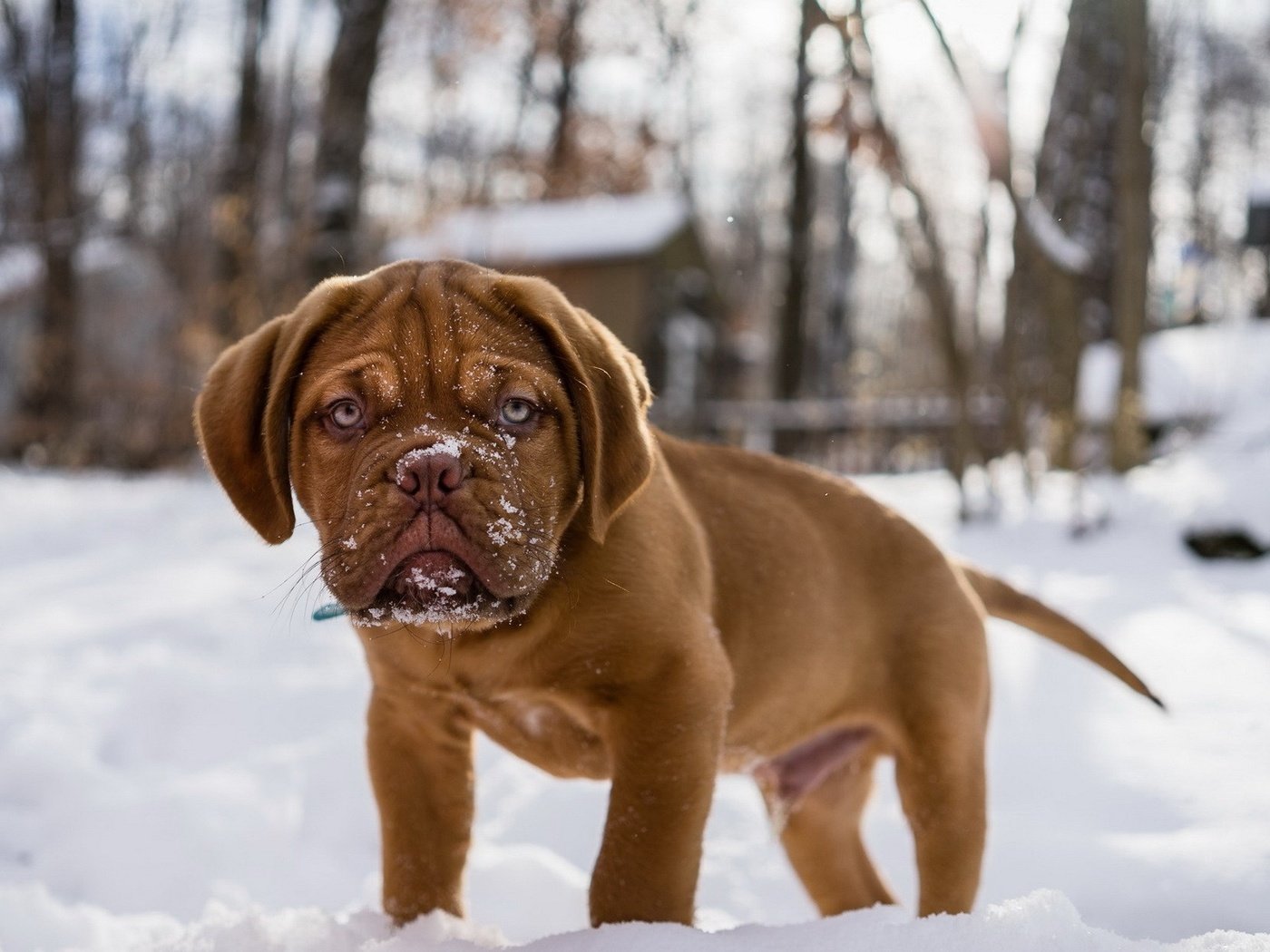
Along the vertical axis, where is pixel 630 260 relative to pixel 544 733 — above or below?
below

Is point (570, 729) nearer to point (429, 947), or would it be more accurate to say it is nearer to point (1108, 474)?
point (429, 947)

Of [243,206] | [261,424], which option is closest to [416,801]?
[261,424]

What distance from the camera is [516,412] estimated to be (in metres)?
2.22

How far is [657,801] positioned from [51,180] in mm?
18950

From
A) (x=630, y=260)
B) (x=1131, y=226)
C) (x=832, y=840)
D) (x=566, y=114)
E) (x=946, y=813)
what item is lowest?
(x=630, y=260)

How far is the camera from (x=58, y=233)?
60.3ft

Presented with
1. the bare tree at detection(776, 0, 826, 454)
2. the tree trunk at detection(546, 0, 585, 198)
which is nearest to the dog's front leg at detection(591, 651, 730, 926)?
the bare tree at detection(776, 0, 826, 454)

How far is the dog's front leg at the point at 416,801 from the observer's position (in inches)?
100

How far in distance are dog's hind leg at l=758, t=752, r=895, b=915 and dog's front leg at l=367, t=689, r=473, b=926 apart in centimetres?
107

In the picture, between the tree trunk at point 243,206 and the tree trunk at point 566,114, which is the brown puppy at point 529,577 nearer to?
the tree trunk at point 243,206

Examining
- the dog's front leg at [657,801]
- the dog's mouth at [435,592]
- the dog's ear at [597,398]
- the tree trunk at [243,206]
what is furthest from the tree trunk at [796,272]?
the dog's mouth at [435,592]

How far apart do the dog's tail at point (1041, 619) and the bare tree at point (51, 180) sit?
17195 mm

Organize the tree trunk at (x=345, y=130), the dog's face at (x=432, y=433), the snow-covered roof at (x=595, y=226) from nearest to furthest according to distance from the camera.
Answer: the dog's face at (x=432, y=433) < the tree trunk at (x=345, y=130) < the snow-covered roof at (x=595, y=226)

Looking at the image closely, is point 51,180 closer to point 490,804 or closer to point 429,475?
point 490,804
